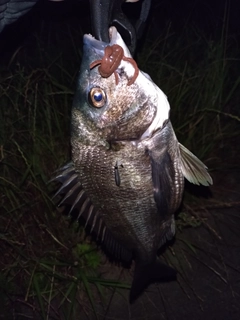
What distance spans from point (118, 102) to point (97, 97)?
84 mm

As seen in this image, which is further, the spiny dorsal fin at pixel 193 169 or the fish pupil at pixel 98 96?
the spiny dorsal fin at pixel 193 169

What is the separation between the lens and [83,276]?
3.56 metres

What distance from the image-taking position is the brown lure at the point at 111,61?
2148 mm

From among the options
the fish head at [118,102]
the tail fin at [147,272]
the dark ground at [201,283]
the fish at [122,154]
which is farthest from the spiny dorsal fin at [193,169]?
the dark ground at [201,283]

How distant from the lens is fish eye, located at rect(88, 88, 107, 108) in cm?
230

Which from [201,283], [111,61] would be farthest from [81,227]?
[111,61]

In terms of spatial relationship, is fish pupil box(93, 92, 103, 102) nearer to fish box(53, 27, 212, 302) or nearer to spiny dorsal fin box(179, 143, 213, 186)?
fish box(53, 27, 212, 302)

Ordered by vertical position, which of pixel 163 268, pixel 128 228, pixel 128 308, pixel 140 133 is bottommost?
pixel 128 308

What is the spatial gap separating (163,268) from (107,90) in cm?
102

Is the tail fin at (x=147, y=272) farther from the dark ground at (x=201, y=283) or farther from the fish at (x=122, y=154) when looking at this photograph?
the dark ground at (x=201, y=283)

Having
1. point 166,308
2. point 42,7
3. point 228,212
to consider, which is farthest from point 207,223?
point 42,7

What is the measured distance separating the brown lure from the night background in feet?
4.28

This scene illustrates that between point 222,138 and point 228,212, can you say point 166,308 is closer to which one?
point 228,212

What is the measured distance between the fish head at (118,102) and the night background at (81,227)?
1.14 m
